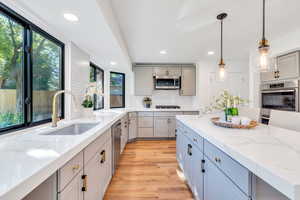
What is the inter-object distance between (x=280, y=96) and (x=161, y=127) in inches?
103

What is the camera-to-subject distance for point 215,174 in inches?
42.8

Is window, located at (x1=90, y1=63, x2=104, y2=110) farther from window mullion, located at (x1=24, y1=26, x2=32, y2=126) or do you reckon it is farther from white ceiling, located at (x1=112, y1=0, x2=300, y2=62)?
window mullion, located at (x1=24, y1=26, x2=32, y2=126)

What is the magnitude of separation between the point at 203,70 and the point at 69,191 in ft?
13.0

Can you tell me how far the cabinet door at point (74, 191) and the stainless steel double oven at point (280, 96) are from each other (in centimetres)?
325

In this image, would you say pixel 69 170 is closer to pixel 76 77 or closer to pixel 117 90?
pixel 76 77

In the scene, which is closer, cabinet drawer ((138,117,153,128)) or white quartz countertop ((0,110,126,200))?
white quartz countertop ((0,110,126,200))

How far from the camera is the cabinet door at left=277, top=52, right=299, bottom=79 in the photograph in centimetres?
234

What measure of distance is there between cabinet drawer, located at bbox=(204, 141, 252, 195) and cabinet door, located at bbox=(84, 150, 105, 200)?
1.03 metres

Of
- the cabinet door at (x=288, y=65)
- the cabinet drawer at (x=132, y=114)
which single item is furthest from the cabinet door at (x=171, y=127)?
the cabinet door at (x=288, y=65)

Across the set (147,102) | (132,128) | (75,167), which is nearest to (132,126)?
(132,128)

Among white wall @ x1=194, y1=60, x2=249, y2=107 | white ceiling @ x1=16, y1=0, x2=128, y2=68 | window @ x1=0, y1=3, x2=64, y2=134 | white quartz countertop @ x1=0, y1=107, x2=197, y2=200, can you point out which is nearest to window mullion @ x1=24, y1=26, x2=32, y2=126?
window @ x1=0, y1=3, x2=64, y2=134

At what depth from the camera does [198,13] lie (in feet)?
5.98

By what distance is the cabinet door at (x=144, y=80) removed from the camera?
163 inches

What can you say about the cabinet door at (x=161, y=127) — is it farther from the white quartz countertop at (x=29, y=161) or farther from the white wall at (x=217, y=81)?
the white quartz countertop at (x=29, y=161)
